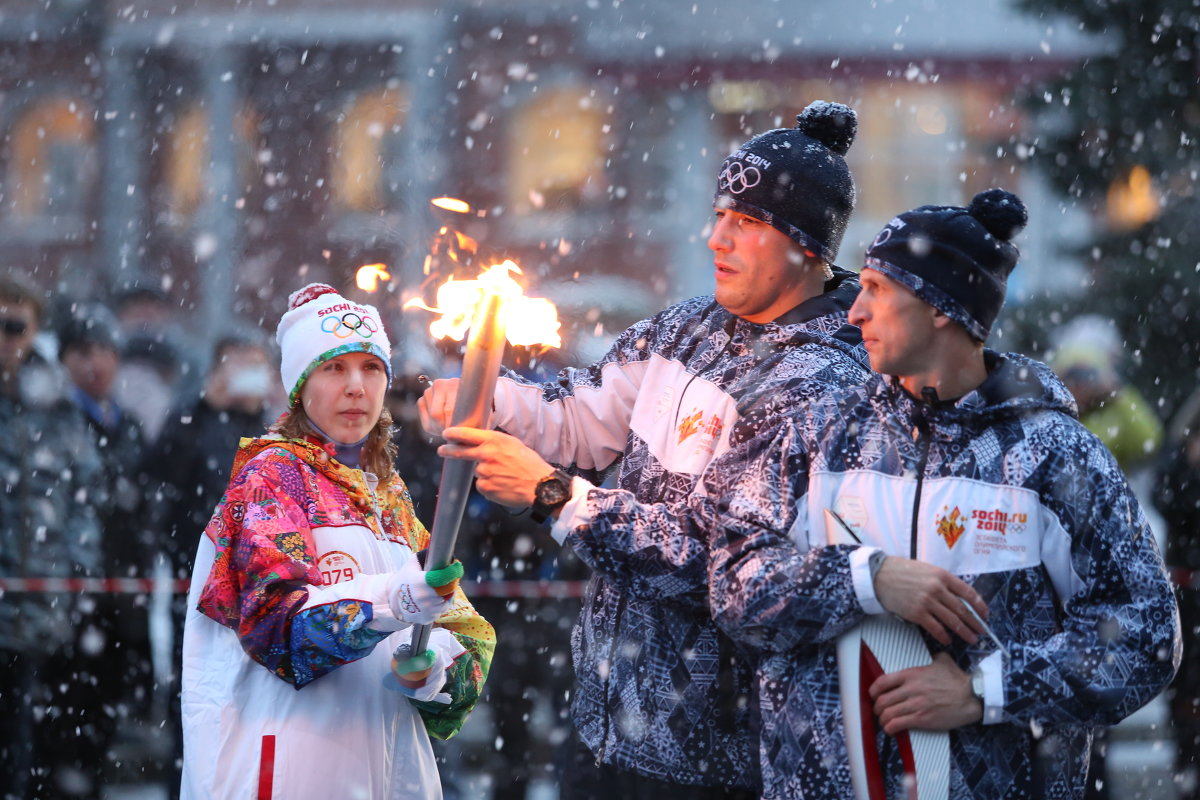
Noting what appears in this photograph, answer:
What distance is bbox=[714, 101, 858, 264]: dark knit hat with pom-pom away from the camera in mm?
3213

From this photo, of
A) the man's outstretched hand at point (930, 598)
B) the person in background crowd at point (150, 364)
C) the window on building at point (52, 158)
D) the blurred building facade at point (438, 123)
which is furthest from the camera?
the window on building at point (52, 158)

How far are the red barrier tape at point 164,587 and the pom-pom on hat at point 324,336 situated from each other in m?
2.77

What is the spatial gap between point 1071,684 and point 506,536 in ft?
12.8

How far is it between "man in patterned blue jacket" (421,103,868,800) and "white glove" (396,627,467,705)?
28 centimetres

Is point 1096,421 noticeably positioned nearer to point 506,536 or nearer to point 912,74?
point 506,536

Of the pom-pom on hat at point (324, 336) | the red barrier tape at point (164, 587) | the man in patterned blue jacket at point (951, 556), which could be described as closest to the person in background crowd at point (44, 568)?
the red barrier tape at point (164, 587)

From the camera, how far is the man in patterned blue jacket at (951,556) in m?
2.61

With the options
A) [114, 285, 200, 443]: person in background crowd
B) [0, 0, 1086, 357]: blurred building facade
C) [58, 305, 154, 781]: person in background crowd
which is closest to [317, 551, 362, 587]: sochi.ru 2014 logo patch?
[58, 305, 154, 781]: person in background crowd

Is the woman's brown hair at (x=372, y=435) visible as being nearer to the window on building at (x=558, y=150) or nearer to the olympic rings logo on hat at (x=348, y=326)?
the olympic rings logo on hat at (x=348, y=326)

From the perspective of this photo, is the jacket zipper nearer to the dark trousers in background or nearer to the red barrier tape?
the dark trousers in background

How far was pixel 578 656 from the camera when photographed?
3270 mm

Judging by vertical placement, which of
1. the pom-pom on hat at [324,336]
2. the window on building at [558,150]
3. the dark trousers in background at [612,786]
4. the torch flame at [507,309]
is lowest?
the dark trousers in background at [612,786]

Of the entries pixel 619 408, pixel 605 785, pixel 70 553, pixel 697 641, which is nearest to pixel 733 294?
pixel 619 408

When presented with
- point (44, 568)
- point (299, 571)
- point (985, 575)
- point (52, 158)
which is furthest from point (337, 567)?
point (52, 158)
